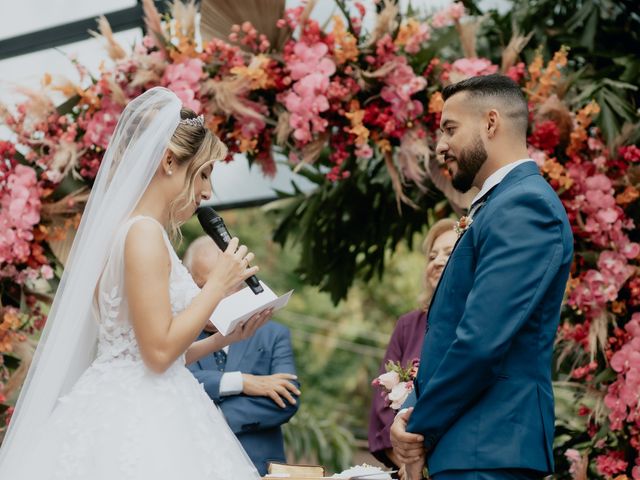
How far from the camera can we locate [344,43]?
4301 millimetres

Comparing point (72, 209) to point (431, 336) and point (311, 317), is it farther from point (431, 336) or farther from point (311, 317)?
point (311, 317)

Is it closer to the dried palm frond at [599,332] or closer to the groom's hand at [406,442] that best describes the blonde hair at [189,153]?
the groom's hand at [406,442]

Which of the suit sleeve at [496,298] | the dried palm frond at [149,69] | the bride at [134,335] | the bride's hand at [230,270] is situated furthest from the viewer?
the dried palm frond at [149,69]

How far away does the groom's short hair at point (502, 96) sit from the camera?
266cm

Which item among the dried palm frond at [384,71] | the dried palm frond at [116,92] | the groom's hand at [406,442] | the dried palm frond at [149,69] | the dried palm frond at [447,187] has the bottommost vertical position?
the dried palm frond at [447,187]

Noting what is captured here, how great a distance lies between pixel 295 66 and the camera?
14.1 feet

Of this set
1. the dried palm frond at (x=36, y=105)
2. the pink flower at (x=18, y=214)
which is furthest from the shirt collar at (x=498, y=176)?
the dried palm frond at (x=36, y=105)

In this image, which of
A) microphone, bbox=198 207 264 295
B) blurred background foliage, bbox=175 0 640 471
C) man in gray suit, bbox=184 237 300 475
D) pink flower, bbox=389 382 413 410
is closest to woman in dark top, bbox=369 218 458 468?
blurred background foliage, bbox=175 0 640 471

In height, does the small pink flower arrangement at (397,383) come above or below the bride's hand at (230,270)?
below

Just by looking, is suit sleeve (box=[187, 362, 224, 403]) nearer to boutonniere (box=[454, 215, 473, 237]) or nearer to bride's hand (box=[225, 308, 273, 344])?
bride's hand (box=[225, 308, 273, 344])

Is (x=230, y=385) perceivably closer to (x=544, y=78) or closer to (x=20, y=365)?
(x=20, y=365)

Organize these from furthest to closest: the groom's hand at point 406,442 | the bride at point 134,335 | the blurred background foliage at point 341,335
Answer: the blurred background foliage at point 341,335, the bride at point 134,335, the groom's hand at point 406,442

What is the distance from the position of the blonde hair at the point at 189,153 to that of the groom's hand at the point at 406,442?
91 cm

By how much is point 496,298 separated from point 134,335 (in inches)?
42.5
